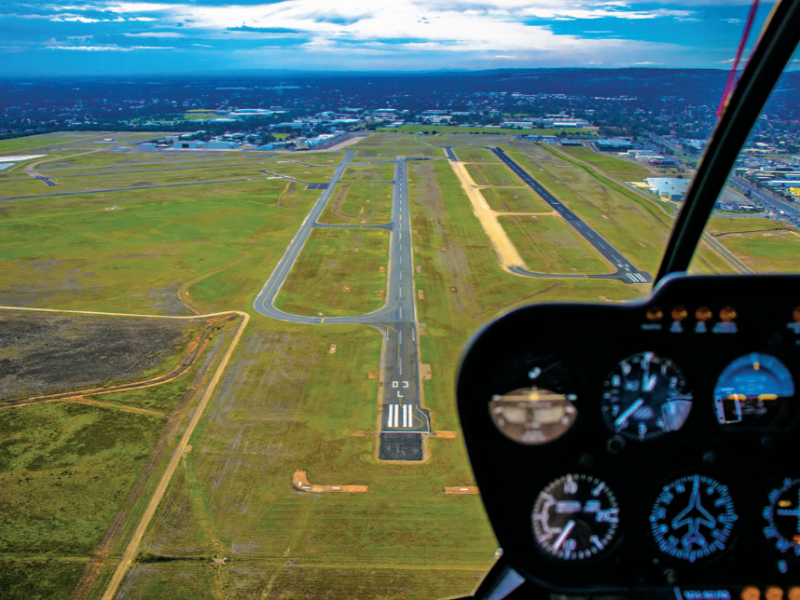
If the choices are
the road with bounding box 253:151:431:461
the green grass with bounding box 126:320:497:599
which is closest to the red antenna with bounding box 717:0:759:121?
the green grass with bounding box 126:320:497:599

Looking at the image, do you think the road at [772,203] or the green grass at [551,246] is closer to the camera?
the road at [772,203]

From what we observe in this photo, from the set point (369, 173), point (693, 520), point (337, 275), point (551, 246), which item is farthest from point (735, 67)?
point (369, 173)

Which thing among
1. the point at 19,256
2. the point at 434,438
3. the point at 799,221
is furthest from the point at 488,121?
the point at 799,221

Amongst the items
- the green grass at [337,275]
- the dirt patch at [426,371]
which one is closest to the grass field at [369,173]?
the green grass at [337,275]

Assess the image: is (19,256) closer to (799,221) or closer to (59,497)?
(59,497)

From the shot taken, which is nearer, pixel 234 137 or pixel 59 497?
pixel 59 497

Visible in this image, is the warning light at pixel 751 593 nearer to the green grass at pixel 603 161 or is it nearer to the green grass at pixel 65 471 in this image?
the green grass at pixel 65 471
